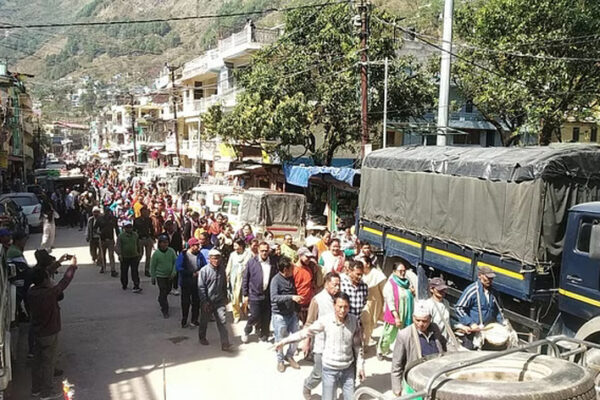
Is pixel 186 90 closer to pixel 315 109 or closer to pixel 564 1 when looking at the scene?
pixel 315 109

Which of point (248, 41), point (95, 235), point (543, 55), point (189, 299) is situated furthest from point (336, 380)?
point (248, 41)

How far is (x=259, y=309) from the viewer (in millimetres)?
8516

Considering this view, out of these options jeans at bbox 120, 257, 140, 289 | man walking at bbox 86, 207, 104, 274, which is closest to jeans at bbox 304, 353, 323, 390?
jeans at bbox 120, 257, 140, 289

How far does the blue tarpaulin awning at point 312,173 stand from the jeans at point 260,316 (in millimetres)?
8757

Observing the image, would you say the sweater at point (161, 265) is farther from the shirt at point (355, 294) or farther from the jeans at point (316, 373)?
the jeans at point (316, 373)

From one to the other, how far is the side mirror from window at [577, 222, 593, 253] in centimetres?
40

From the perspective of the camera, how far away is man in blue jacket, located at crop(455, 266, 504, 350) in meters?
6.60

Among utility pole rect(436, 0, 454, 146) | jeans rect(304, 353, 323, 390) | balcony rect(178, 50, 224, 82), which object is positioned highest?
balcony rect(178, 50, 224, 82)

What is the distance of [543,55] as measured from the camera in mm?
19672

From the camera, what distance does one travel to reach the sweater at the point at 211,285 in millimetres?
8211

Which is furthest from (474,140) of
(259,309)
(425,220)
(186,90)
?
(259,309)

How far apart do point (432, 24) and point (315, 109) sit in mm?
28657

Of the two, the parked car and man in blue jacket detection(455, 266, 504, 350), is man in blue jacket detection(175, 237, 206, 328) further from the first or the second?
the parked car

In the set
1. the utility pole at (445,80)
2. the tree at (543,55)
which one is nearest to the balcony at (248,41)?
the tree at (543,55)
